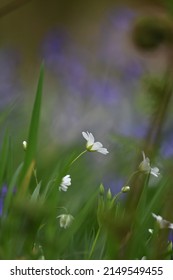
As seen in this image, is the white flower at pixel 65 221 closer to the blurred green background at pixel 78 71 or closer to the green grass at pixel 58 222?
the green grass at pixel 58 222

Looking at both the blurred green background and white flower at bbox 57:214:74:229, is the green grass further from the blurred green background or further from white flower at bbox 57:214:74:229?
the blurred green background

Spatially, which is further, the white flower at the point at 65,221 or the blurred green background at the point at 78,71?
the blurred green background at the point at 78,71

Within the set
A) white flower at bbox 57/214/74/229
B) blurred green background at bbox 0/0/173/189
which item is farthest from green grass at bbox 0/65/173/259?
blurred green background at bbox 0/0/173/189

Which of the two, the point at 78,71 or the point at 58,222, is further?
the point at 78,71

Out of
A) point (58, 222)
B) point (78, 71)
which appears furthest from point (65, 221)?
point (78, 71)

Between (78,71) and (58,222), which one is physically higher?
(78,71)

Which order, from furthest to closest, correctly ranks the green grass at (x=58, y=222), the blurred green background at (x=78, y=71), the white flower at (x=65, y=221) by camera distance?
the blurred green background at (x=78, y=71)
the white flower at (x=65, y=221)
the green grass at (x=58, y=222)

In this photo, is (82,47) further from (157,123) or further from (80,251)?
(157,123)

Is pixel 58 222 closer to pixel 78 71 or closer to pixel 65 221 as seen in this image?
pixel 65 221

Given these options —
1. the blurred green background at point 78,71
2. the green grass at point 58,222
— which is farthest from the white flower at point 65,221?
the blurred green background at point 78,71

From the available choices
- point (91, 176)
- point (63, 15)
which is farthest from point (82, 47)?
point (91, 176)

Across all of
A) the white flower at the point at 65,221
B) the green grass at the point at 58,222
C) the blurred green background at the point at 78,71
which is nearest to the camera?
the green grass at the point at 58,222
